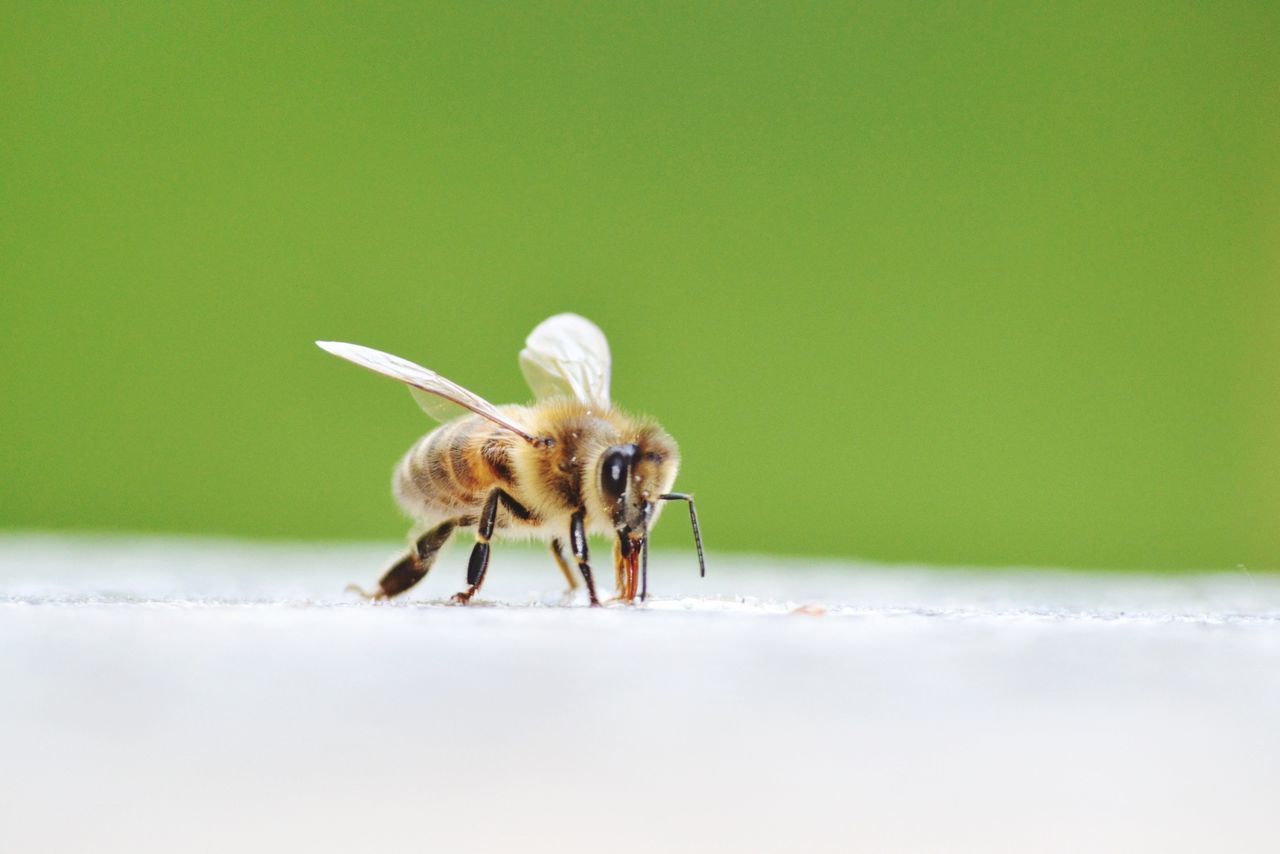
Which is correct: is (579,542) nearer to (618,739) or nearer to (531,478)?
(531,478)

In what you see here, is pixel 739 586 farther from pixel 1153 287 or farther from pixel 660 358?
pixel 1153 287

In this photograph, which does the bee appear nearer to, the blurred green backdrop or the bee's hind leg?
the bee's hind leg

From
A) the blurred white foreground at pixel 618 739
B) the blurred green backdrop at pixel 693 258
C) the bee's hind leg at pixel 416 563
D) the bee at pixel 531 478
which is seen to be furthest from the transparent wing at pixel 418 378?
the blurred green backdrop at pixel 693 258

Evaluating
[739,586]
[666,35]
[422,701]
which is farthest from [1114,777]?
[666,35]

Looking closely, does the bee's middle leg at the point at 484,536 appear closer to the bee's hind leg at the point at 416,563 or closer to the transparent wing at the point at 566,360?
the bee's hind leg at the point at 416,563

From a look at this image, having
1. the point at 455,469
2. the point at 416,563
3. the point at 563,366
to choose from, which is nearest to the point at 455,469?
the point at 455,469

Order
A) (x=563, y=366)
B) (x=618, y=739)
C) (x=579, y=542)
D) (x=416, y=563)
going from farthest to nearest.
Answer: (x=563, y=366) < (x=416, y=563) < (x=579, y=542) < (x=618, y=739)
